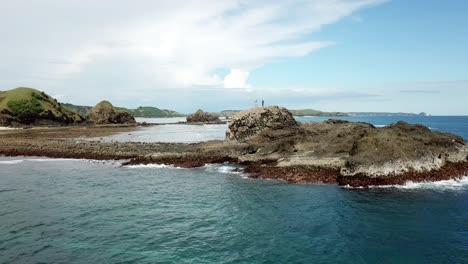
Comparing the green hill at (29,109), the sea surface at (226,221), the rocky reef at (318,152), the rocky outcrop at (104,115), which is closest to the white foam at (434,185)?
the sea surface at (226,221)

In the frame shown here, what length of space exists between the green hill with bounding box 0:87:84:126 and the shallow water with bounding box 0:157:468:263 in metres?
114

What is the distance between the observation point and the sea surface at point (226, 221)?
20.0 meters

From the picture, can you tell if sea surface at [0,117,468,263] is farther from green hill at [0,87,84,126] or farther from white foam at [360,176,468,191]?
green hill at [0,87,84,126]

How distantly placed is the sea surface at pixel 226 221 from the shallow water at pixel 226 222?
0.07m

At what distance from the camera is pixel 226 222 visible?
25688 millimetres

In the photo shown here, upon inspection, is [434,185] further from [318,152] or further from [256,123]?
[256,123]

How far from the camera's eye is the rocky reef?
122ft

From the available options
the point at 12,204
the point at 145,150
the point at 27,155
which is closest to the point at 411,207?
the point at 12,204

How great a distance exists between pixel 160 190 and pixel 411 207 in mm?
22423

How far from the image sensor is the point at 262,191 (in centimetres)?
3459

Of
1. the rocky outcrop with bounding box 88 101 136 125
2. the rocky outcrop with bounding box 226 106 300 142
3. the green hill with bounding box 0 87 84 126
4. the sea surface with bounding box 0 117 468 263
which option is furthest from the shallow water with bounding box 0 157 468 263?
the rocky outcrop with bounding box 88 101 136 125

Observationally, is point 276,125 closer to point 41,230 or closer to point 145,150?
point 145,150

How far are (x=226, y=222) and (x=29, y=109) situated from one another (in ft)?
463

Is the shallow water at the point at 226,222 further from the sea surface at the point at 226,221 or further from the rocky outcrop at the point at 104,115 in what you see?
the rocky outcrop at the point at 104,115
